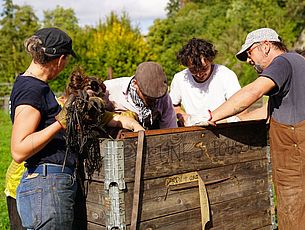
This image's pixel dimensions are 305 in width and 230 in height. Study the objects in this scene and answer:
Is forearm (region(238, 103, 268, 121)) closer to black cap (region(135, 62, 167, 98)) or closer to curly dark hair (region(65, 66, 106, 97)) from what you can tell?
black cap (region(135, 62, 167, 98))

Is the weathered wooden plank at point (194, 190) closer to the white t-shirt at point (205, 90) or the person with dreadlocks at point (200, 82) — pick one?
the person with dreadlocks at point (200, 82)

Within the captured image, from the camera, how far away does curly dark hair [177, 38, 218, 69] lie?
4438 millimetres

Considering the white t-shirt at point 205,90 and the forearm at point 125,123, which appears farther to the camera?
the white t-shirt at point 205,90

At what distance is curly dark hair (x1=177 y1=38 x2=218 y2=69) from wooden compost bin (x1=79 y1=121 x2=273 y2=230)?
912 millimetres

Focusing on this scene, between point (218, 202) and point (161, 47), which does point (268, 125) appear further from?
point (161, 47)

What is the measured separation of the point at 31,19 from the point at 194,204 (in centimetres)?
4478

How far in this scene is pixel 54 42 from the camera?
2959 mm

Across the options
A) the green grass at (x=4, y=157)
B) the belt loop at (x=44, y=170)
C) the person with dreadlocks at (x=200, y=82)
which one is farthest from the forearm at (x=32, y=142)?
the green grass at (x=4, y=157)

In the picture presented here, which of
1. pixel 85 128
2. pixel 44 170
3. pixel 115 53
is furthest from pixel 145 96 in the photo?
pixel 115 53

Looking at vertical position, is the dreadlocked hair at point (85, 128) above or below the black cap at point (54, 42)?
below

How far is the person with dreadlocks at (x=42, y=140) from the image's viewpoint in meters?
2.79

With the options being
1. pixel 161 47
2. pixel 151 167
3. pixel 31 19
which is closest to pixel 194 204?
pixel 151 167

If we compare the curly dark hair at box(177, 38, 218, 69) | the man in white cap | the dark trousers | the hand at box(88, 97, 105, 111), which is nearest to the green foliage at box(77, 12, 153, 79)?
the curly dark hair at box(177, 38, 218, 69)

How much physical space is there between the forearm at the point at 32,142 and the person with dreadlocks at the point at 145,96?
81 centimetres
